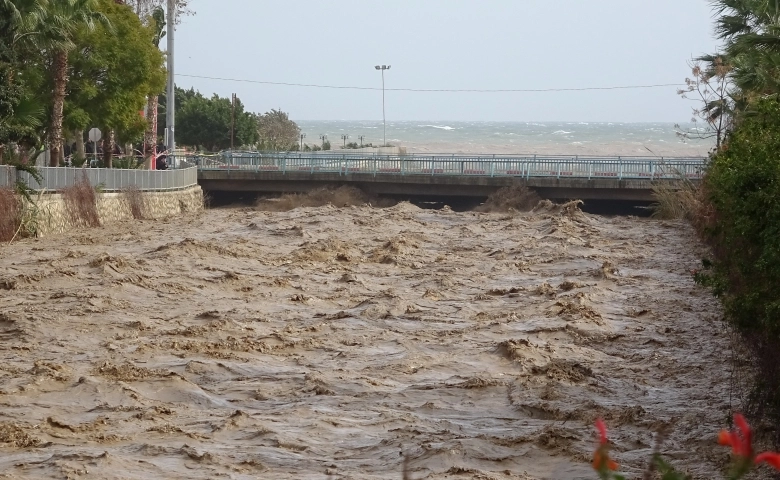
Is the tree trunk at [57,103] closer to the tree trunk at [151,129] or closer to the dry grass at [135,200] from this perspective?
the dry grass at [135,200]

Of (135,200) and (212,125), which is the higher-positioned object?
(212,125)

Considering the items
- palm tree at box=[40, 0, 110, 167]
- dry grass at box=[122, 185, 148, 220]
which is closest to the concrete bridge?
dry grass at box=[122, 185, 148, 220]

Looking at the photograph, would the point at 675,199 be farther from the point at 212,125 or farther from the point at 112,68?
the point at 212,125

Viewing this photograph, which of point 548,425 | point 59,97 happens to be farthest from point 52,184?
point 548,425

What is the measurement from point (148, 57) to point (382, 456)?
3165 centimetres

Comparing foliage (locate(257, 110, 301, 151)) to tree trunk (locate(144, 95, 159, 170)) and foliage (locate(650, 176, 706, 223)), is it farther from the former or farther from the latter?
foliage (locate(650, 176, 706, 223))

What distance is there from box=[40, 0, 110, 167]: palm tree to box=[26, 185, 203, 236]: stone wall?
2376mm

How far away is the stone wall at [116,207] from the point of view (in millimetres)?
28703

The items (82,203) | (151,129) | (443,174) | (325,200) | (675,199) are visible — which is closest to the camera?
(82,203)

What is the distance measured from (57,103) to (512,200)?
58.7 ft

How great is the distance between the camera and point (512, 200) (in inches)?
1715

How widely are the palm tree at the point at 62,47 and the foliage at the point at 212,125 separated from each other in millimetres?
42808

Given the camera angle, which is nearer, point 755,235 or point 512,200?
point 755,235

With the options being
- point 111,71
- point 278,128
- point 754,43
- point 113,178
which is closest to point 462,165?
point 111,71
